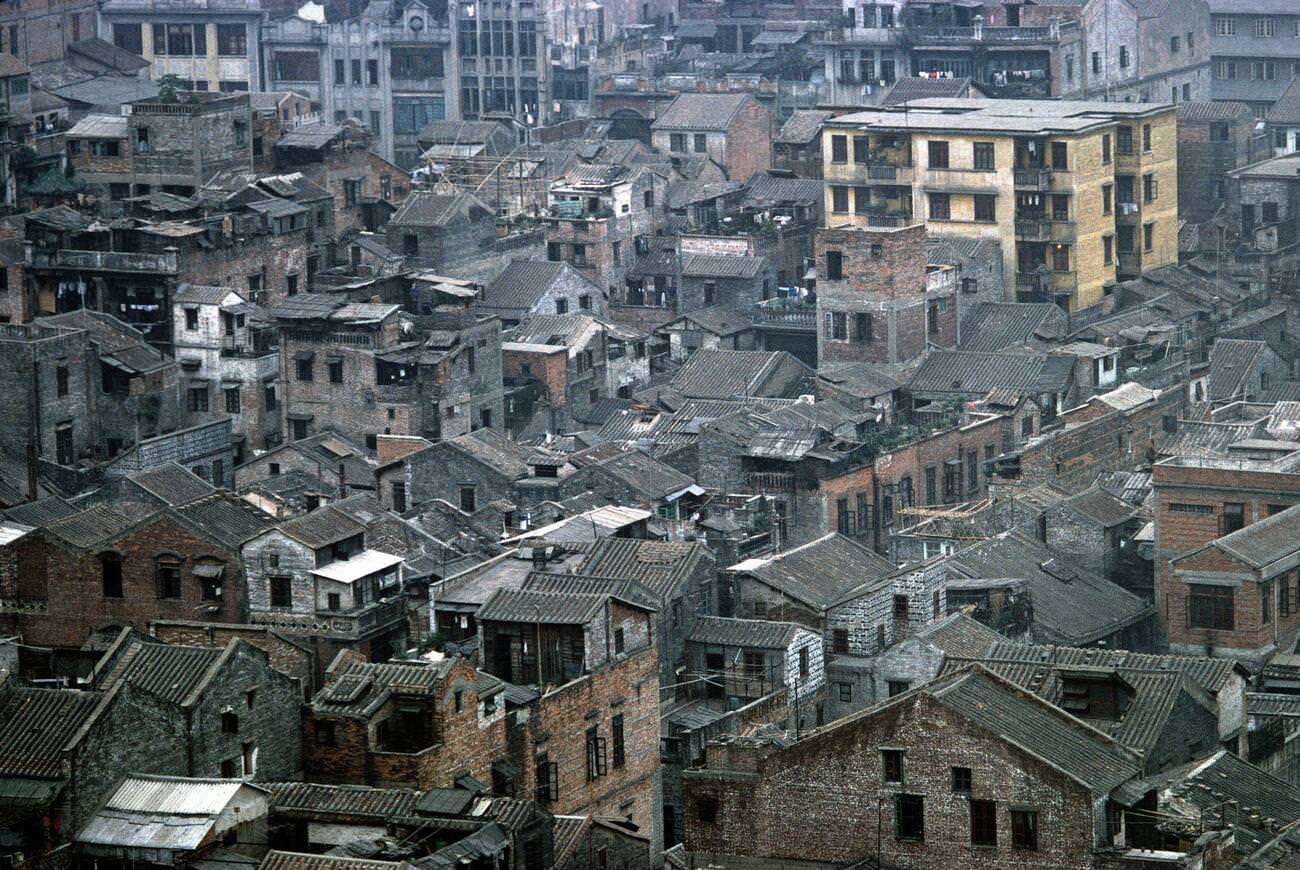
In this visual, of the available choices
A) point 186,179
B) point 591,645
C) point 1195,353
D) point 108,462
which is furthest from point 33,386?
point 1195,353

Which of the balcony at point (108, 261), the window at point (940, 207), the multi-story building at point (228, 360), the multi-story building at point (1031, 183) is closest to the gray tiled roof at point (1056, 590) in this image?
the multi-story building at point (228, 360)

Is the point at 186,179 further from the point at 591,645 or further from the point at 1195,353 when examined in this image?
the point at 591,645

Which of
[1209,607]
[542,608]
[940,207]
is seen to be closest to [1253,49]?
[940,207]

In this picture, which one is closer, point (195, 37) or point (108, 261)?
point (108, 261)

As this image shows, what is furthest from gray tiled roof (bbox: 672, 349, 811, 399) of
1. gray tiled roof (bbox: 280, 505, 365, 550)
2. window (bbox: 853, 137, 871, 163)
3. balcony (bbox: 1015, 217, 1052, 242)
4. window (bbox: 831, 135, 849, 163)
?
gray tiled roof (bbox: 280, 505, 365, 550)

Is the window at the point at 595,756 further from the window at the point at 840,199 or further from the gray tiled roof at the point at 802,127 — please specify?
the gray tiled roof at the point at 802,127

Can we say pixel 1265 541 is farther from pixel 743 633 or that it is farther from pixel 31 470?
pixel 31 470
